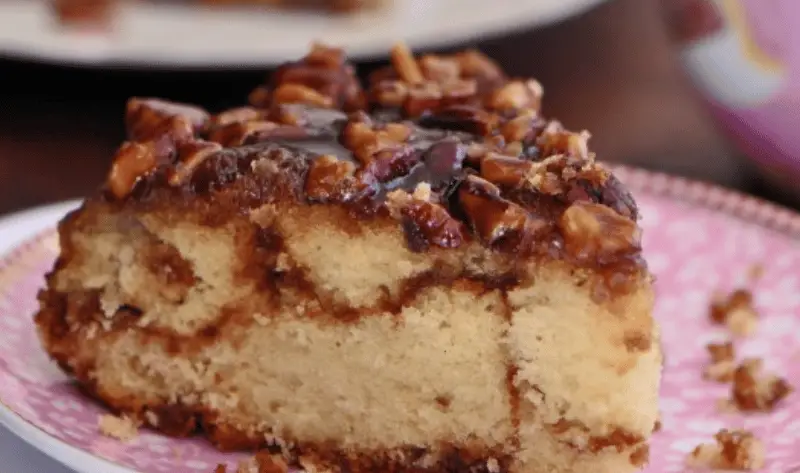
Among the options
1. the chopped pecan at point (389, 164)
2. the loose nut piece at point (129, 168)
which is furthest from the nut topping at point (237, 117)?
the chopped pecan at point (389, 164)

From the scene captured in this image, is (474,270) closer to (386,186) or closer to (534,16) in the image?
(386,186)

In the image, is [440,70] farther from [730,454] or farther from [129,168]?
[730,454]

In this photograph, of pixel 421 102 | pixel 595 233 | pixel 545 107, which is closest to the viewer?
pixel 595 233

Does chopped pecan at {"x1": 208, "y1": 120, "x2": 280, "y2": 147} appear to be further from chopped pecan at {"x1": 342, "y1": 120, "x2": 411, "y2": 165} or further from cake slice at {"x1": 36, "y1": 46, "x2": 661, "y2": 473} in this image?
chopped pecan at {"x1": 342, "y1": 120, "x2": 411, "y2": 165}

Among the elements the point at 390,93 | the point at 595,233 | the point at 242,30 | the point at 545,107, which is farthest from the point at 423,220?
the point at 242,30

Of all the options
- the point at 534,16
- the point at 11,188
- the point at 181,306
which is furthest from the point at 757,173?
the point at 11,188

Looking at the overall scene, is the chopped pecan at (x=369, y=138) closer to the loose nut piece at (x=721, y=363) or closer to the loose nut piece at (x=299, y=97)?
the loose nut piece at (x=299, y=97)

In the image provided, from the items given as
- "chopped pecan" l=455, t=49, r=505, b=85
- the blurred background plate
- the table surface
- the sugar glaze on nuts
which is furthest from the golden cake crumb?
the blurred background plate
